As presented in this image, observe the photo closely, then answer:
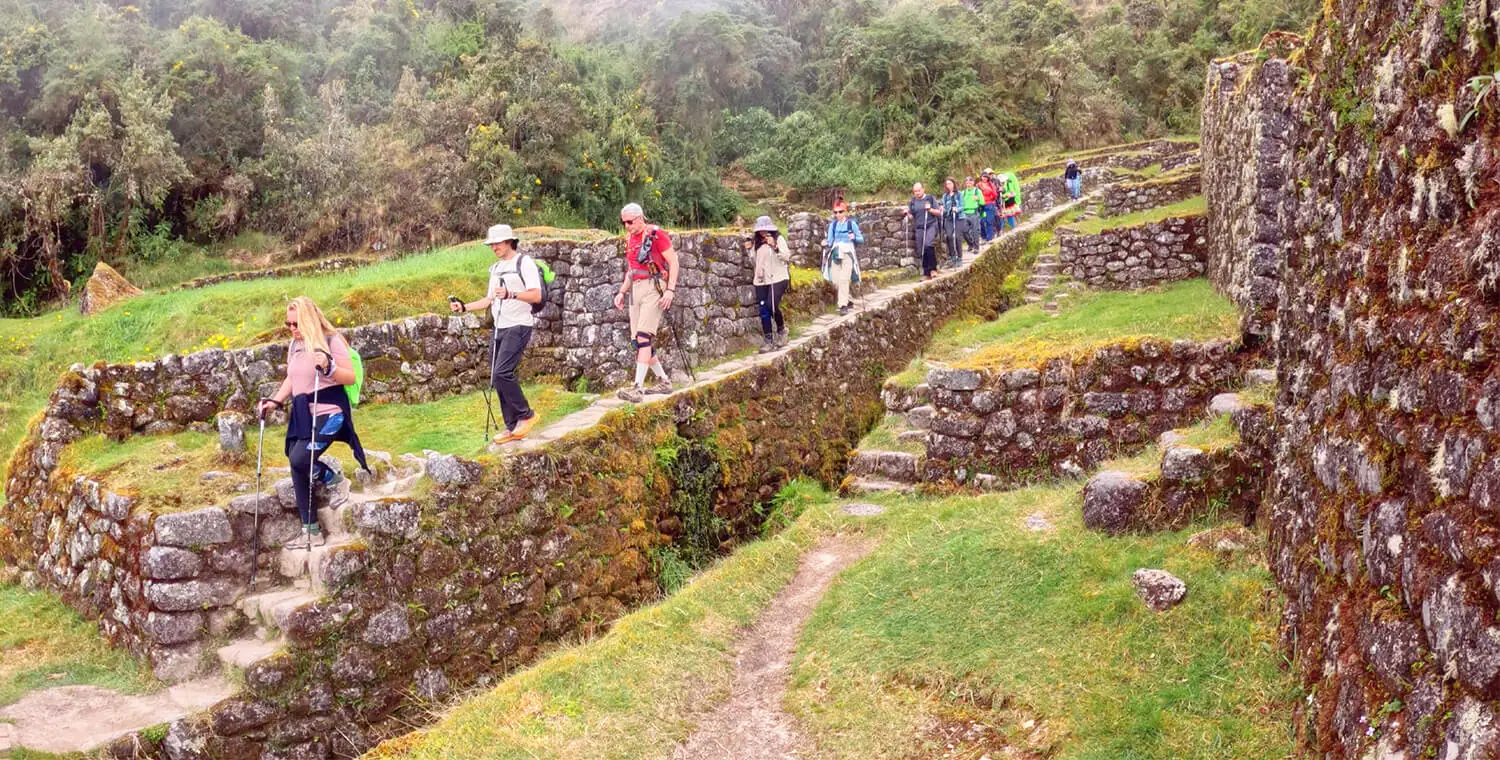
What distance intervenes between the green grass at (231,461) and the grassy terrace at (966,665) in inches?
107

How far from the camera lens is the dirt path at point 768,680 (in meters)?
5.98

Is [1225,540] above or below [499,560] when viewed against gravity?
above

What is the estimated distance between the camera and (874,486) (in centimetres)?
1058

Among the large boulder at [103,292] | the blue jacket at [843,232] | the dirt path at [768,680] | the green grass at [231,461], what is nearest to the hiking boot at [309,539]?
the green grass at [231,461]

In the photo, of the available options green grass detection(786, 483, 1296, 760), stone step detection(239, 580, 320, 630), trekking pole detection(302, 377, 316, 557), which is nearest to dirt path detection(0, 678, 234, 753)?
stone step detection(239, 580, 320, 630)

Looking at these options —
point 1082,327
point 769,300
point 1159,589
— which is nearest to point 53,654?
point 1159,589

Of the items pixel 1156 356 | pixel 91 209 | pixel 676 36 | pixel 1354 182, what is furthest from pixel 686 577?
pixel 676 36

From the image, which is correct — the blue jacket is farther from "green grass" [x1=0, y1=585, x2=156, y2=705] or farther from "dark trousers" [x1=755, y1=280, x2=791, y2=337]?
"green grass" [x1=0, y1=585, x2=156, y2=705]

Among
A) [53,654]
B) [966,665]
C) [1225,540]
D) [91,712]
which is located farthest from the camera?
[53,654]

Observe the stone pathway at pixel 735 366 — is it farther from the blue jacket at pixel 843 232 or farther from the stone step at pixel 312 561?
the stone step at pixel 312 561

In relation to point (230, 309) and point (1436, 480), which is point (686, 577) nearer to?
point (1436, 480)

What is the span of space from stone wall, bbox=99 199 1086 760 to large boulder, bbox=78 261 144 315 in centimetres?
1113

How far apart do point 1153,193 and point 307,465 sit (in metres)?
16.8

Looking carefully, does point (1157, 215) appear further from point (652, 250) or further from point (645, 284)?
point (645, 284)
